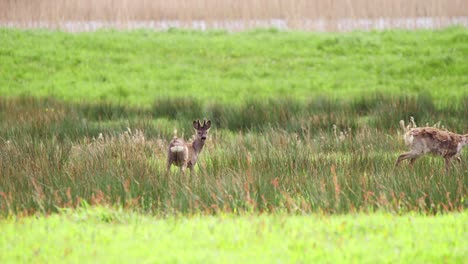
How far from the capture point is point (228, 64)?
29156 millimetres

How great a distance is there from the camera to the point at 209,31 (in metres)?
32.2

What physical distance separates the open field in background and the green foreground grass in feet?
1.88

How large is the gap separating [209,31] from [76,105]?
10974 mm

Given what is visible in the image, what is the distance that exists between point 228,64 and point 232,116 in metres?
9.22

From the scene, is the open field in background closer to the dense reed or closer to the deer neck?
the deer neck

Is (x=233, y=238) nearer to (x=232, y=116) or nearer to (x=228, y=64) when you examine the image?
(x=232, y=116)

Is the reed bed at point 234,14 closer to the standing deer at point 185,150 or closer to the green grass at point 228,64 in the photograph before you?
the green grass at point 228,64

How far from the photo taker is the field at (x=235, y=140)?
9.57m

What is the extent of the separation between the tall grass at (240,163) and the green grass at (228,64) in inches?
167

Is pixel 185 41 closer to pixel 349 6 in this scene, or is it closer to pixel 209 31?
pixel 209 31

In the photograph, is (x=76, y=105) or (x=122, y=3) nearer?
(x=76, y=105)

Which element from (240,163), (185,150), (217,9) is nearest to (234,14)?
(217,9)

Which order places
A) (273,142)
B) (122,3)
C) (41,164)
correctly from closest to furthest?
(41,164) → (273,142) → (122,3)

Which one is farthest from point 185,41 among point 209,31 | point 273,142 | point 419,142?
point 419,142
